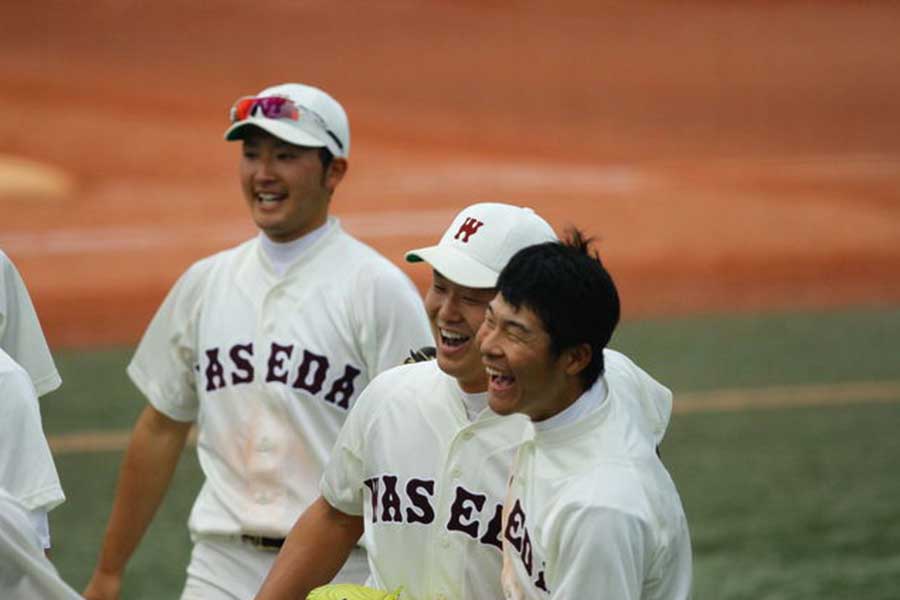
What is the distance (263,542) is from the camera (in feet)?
18.0

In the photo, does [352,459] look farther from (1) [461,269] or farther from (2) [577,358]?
(2) [577,358]

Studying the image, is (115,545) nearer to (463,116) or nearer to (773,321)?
(773,321)

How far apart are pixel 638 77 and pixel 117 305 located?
304 inches

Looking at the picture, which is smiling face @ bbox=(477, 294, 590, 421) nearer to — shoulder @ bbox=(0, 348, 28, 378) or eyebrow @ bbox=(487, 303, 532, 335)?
eyebrow @ bbox=(487, 303, 532, 335)

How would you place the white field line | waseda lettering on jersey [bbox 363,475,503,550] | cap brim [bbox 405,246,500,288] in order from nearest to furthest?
cap brim [bbox 405,246,500,288], waseda lettering on jersey [bbox 363,475,503,550], the white field line

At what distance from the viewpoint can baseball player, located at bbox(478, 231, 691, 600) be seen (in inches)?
139

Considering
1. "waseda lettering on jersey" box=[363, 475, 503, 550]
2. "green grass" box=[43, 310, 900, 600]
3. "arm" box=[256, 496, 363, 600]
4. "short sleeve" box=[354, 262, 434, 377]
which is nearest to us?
"waseda lettering on jersey" box=[363, 475, 503, 550]

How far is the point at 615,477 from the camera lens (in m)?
3.58

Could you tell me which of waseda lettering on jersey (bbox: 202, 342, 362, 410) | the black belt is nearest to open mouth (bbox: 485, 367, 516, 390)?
waseda lettering on jersey (bbox: 202, 342, 362, 410)

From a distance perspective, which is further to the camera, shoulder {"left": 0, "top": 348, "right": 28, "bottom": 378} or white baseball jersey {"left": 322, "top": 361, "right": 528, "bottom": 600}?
white baseball jersey {"left": 322, "top": 361, "right": 528, "bottom": 600}

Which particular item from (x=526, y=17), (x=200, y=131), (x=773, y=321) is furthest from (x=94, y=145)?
(x=773, y=321)

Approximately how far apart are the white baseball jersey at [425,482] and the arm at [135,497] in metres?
1.47

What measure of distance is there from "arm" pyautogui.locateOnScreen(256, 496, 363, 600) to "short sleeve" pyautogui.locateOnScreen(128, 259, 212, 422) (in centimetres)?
137

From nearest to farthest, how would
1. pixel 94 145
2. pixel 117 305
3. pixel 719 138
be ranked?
pixel 117 305 < pixel 94 145 < pixel 719 138
